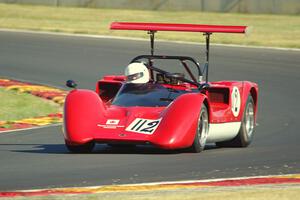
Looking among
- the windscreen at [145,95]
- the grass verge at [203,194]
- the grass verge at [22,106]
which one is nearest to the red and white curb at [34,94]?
the grass verge at [22,106]

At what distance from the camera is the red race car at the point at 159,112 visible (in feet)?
38.5

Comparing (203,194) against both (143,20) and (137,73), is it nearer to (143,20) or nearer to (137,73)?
(137,73)

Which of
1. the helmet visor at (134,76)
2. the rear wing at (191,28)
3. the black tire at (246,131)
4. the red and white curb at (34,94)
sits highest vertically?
the rear wing at (191,28)

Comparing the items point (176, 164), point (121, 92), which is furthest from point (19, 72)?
point (176, 164)

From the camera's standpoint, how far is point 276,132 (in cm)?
1568

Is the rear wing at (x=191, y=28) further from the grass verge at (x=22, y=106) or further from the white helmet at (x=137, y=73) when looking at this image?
the grass verge at (x=22, y=106)

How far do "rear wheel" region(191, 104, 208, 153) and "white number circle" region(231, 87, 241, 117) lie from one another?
115 cm

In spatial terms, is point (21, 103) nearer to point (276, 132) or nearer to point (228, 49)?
point (276, 132)

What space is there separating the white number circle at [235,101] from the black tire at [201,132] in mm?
1138

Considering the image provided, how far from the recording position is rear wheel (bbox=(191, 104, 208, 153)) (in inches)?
477

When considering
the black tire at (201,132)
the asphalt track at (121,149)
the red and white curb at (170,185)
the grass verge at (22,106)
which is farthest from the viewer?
the grass verge at (22,106)

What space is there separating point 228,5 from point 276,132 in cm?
2218

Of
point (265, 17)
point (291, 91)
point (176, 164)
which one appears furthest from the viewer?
point (265, 17)

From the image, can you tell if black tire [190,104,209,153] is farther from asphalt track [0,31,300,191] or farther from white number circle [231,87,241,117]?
white number circle [231,87,241,117]
